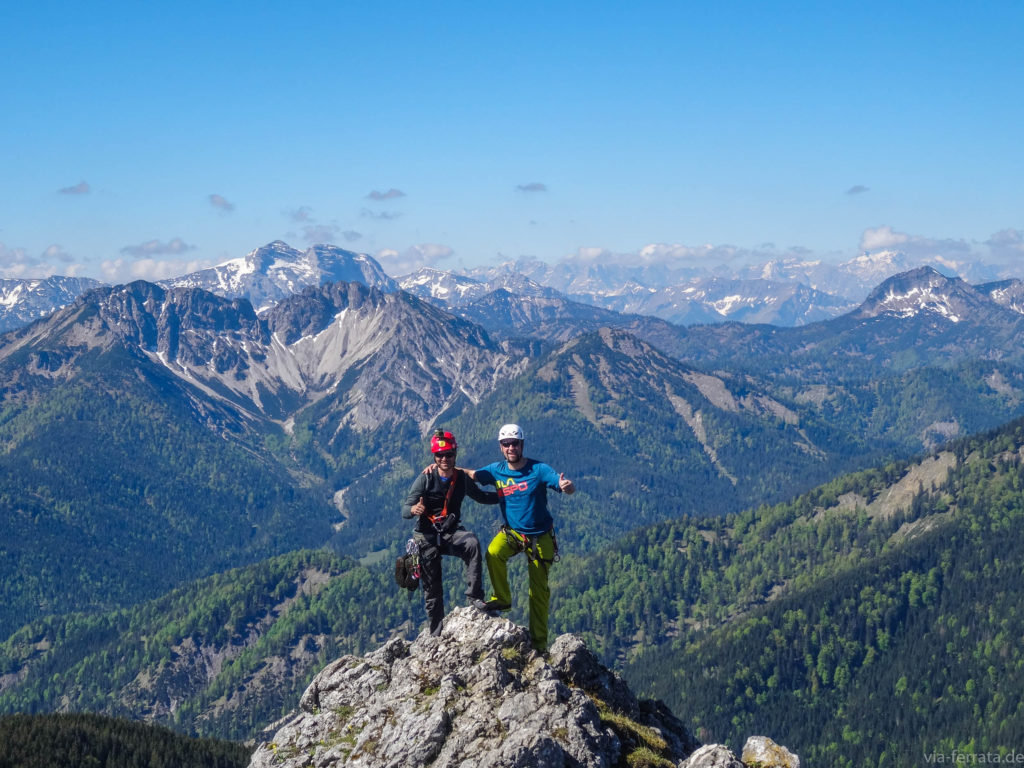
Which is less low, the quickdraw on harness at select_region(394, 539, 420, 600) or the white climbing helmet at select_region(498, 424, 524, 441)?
the white climbing helmet at select_region(498, 424, 524, 441)

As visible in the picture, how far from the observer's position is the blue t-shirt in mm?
43188

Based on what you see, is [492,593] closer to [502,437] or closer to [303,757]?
[502,437]

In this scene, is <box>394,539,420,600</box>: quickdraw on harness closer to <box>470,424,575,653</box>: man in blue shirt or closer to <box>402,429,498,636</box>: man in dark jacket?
<box>402,429,498,636</box>: man in dark jacket

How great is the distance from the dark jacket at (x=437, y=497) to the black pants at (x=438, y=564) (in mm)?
517

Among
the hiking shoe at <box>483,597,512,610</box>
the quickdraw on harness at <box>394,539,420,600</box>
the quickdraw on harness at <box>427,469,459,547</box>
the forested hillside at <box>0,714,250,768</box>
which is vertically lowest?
the forested hillside at <box>0,714,250,768</box>

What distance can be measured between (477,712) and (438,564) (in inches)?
306

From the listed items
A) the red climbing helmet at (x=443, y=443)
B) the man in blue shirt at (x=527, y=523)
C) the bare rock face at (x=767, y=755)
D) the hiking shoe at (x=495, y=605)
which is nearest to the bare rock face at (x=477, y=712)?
the hiking shoe at (x=495, y=605)

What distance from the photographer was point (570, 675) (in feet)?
144

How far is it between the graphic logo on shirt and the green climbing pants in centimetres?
185

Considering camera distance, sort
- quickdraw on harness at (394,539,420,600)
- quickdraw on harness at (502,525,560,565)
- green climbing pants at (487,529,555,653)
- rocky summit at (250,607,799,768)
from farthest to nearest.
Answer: quickdraw on harness at (394,539,420,600), quickdraw on harness at (502,525,560,565), green climbing pants at (487,529,555,653), rocky summit at (250,607,799,768)

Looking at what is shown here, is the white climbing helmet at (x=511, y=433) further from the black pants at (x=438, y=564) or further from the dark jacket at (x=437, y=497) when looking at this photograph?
the black pants at (x=438, y=564)

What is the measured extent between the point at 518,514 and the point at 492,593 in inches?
165

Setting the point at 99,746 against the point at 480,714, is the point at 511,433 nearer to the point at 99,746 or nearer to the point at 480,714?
the point at 480,714

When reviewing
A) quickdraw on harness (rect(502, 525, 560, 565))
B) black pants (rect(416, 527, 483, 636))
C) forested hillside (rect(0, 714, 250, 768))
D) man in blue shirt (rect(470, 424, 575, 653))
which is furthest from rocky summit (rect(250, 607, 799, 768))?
forested hillside (rect(0, 714, 250, 768))
